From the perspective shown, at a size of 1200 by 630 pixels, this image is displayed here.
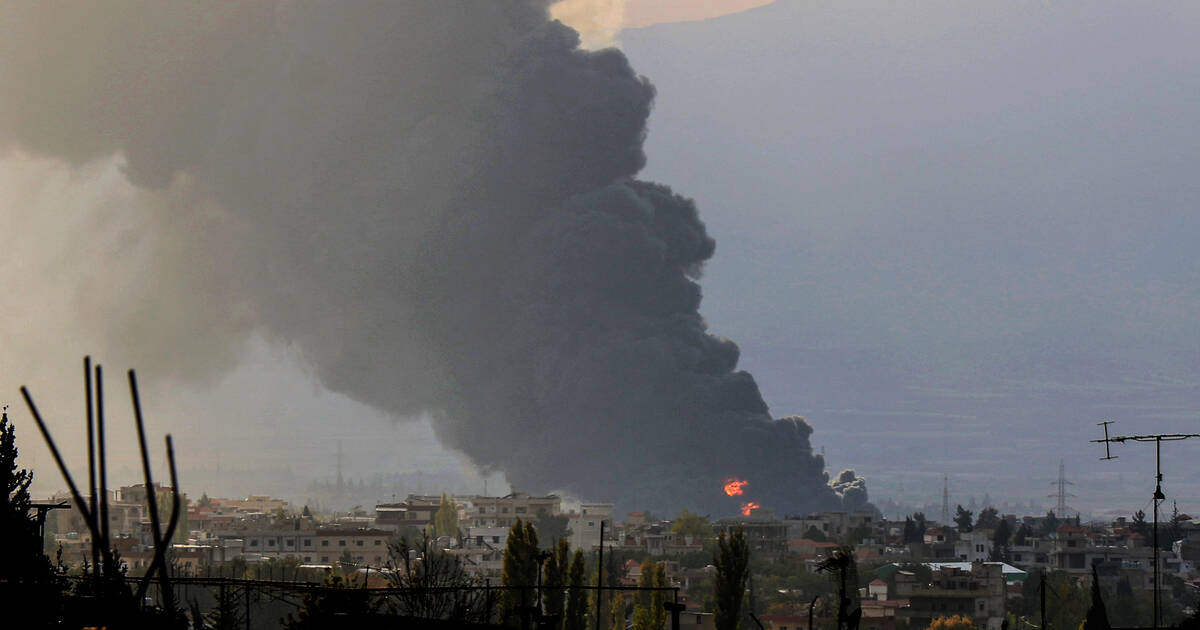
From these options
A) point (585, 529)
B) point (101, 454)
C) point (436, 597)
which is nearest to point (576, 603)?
point (436, 597)

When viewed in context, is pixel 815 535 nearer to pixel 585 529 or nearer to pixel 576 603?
pixel 585 529

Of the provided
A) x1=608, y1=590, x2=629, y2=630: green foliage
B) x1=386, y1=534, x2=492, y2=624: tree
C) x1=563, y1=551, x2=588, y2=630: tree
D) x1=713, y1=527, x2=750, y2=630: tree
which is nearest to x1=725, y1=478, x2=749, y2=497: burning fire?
x1=386, y1=534, x2=492, y2=624: tree

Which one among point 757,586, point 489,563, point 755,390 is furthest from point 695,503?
point 757,586

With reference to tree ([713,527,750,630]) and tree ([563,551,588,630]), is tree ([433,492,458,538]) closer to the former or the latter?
tree ([713,527,750,630])

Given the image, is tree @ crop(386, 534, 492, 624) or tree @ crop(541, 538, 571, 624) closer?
tree @ crop(386, 534, 492, 624)

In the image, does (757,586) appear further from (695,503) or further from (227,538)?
(695,503)

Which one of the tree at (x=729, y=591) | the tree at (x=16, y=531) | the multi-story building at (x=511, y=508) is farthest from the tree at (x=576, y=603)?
the multi-story building at (x=511, y=508)
